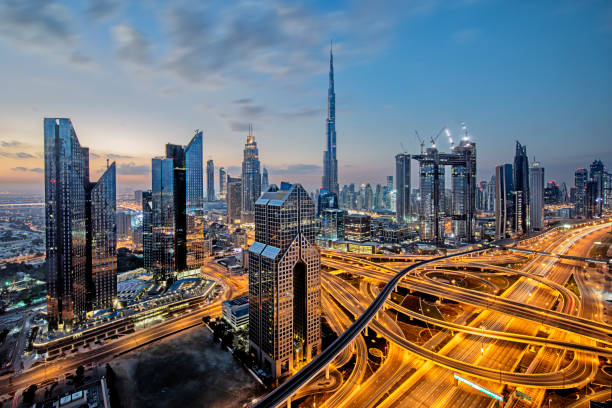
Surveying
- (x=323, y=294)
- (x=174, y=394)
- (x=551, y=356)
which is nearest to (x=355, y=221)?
(x=323, y=294)

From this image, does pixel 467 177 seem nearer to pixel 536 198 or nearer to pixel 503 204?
pixel 503 204

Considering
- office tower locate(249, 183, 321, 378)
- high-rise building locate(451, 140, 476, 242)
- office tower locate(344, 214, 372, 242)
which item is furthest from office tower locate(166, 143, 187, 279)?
high-rise building locate(451, 140, 476, 242)

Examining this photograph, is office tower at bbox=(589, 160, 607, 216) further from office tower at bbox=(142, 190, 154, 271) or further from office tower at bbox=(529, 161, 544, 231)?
office tower at bbox=(142, 190, 154, 271)

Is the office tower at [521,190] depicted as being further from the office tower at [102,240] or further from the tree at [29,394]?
the tree at [29,394]

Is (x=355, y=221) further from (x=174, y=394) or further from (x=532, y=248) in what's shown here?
(x=174, y=394)

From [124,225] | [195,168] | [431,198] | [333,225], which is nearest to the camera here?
[195,168]

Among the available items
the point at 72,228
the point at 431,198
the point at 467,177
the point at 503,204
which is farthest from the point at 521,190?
the point at 72,228

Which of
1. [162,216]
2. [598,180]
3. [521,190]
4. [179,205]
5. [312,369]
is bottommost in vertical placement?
[312,369]
